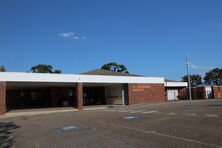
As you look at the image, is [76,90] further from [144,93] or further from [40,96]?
[40,96]

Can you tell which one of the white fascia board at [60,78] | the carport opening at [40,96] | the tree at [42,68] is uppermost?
the tree at [42,68]

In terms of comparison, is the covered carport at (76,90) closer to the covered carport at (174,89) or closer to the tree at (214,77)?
the covered carport at (174,89)

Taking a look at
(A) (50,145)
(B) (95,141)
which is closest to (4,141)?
(A) (50,145)

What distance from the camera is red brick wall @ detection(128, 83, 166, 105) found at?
87.4ft

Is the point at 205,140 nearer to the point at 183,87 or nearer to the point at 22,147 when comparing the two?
the point at 22,147

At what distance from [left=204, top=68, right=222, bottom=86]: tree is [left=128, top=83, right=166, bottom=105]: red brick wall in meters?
39.3

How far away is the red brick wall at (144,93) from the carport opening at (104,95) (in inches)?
52.5

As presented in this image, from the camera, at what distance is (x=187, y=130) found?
774 cm

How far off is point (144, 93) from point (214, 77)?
144 feet

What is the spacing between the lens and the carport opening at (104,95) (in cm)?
2938

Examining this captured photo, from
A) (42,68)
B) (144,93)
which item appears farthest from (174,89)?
(42,68)

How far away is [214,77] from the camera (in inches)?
2426

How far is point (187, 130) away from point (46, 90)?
31.5m

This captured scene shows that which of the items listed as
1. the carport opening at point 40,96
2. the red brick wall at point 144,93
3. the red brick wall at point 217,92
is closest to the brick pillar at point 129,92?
the red brick wall at point 144,93
